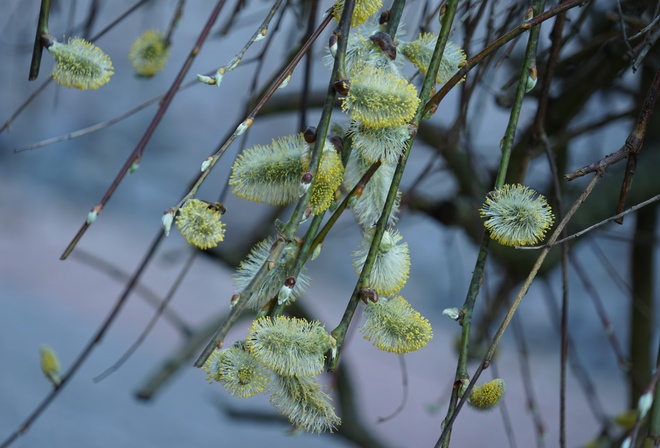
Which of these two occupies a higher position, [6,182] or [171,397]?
[6,182]

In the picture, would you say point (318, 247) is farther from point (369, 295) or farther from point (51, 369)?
point (51, 369)

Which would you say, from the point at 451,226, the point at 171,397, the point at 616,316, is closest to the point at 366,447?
the point at 451,226

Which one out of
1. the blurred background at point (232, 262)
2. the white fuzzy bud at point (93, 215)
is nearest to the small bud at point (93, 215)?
the white fuzzy bud at point (93, 215)

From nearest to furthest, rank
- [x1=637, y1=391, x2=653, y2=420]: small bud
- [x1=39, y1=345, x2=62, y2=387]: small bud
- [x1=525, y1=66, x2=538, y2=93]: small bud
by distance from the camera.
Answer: [x1=637, y1=391, x2=653, y2=420]: small bud, [x1=525, y1=66, x2=538, y2=93]: small bud, [x1=39, y1=345, x2=62, y2=387]: small bud

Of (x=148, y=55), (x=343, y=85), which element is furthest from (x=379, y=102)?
(x=148, y=55)

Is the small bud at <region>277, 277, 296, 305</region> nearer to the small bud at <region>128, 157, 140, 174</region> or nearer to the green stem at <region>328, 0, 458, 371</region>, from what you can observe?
the green stem at <region>328, 0, 458, 371</region>

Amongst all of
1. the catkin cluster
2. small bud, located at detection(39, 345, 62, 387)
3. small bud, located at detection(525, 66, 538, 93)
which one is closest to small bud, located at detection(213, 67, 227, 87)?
the catkin cluster

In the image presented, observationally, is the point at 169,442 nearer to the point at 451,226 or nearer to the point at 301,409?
the point at 451,226

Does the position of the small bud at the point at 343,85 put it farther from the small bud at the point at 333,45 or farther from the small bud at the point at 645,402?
the small bud at the point at 645,402
